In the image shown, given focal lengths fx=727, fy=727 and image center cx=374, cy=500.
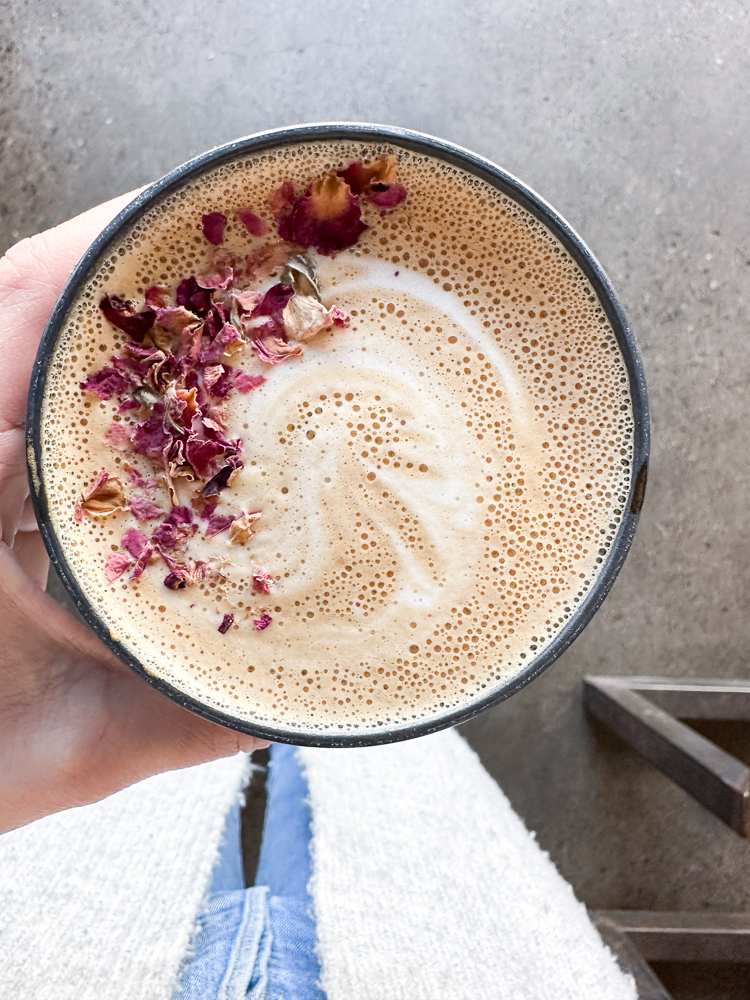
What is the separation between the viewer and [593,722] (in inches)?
47.8

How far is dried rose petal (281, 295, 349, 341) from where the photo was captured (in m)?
0.54

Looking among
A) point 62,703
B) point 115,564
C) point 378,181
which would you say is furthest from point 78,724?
point 378,181

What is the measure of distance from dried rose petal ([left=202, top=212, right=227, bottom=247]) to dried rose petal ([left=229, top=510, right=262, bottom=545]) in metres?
0.20

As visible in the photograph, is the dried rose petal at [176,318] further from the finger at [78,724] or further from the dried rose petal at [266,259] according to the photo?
the finger at [78,724]

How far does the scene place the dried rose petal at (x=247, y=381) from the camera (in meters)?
0.54

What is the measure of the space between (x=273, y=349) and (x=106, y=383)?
13 cm

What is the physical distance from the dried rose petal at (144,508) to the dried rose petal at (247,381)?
11 cm

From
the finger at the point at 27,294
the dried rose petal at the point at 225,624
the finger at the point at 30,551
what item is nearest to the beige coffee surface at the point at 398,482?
the dried rose petal at the point at 225,624

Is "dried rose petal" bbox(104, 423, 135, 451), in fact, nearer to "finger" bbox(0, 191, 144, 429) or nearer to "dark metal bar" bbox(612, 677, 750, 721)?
"finger" bbox(0, 191, 144, 429)

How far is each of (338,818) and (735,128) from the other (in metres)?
1.20

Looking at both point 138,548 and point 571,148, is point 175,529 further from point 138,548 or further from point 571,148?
point 571,148

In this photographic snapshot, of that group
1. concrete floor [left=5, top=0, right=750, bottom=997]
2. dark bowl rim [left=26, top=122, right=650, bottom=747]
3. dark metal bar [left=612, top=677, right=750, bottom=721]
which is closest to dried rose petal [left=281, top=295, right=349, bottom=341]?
dark bowl rim [left=26, top=122, right=650, bottom=747]

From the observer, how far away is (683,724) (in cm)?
111

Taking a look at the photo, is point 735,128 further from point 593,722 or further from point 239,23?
point 593,722
